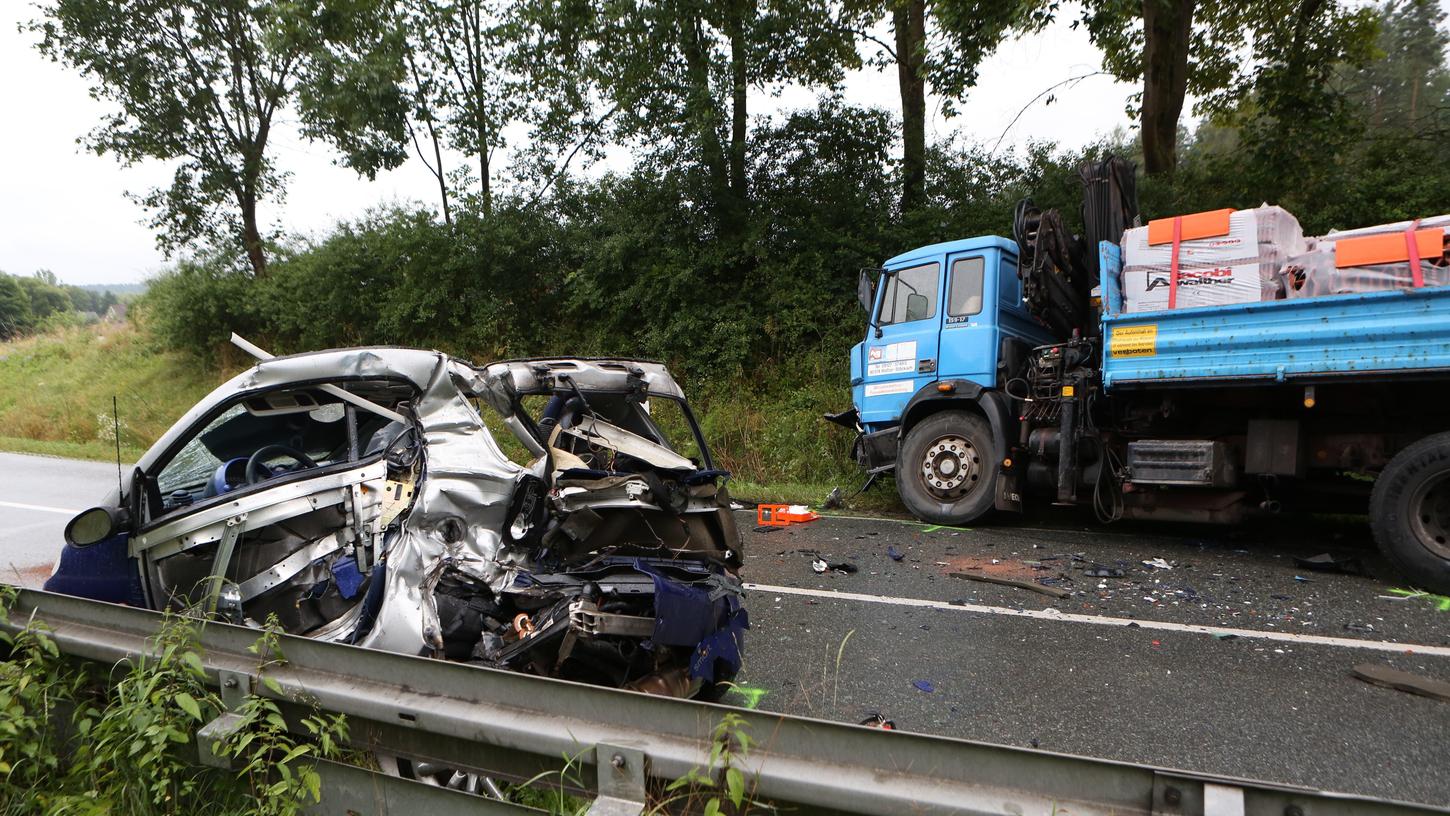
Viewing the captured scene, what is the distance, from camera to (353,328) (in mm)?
18500

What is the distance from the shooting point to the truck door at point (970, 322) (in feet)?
26.6

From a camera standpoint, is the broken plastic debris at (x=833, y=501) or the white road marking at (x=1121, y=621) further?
the broken plastic debris at (x=833, y=501)

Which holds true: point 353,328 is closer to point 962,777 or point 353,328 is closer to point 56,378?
point 56,378

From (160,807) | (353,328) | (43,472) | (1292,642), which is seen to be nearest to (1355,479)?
(1292,642)

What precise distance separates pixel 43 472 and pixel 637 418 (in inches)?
480

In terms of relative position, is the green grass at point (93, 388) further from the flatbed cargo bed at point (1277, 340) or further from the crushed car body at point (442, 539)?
the flatbed cargo bed at point (1277, 340)

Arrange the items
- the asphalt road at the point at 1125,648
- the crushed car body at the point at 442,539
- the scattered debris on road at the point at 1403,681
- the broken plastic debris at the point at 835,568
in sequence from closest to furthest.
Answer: the crushed car body at the point at 442,539
the asphalt road at the point at 1125,648
the scattered debris on road at the point at 1403,681
the broken plastic debris at the point at 835,568

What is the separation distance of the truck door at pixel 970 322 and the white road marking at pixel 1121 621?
314 cm

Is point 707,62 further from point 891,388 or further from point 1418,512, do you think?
point 1418,512

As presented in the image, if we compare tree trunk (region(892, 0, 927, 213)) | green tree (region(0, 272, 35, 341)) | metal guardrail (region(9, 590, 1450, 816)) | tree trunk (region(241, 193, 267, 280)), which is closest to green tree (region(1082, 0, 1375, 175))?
tree trunk (region(892, 0, 927, 213))

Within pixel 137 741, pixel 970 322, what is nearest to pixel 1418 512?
pixel 970 322

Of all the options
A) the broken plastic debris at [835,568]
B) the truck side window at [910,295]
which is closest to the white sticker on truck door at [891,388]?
the truck side window at [910,295]

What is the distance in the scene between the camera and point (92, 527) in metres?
3.27

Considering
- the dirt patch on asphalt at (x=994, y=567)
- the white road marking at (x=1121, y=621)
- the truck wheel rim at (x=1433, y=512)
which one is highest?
the truck wheel rim at (x=1433, y=512)
